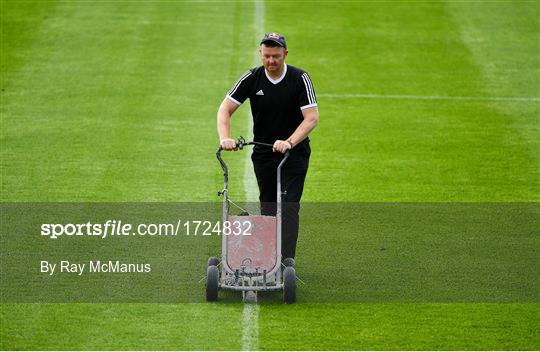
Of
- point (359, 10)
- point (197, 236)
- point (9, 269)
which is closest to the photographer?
point (9, 269)

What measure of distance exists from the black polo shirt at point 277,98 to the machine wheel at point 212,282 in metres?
1.31

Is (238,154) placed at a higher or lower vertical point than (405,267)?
lower

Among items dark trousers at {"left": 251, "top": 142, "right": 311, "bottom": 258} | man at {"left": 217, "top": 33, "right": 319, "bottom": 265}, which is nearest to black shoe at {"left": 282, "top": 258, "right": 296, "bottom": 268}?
man at {"left": 217, "top": 33, "right": 319, "bottom": 265}

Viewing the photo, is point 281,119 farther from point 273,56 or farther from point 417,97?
point 417,97

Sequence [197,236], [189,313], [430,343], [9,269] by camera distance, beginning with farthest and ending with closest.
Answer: [197,236] < [9,269] < [189,313] < [430,343]

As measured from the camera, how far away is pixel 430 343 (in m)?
8.33

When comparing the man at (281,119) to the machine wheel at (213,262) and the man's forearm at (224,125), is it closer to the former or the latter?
the man's forearm at (224,125)

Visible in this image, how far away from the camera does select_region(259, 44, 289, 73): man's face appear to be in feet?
30.4

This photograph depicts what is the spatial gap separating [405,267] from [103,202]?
3746mm

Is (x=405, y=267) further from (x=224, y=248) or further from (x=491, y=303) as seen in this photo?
(x=224, y=248)

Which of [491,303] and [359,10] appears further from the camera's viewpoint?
[359,10]

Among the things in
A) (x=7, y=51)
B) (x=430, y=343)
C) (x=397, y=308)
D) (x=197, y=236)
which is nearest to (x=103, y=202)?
(x=197, y=236)

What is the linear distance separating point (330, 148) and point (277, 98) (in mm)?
5799

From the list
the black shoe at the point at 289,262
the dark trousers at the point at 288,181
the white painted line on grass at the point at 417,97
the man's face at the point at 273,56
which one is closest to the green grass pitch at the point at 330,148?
the white painted line on grass at the point at 417,97
